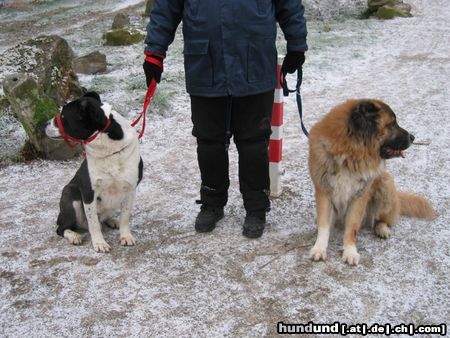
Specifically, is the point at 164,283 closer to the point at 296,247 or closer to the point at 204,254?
the point at 204,254

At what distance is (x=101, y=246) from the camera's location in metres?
3.30

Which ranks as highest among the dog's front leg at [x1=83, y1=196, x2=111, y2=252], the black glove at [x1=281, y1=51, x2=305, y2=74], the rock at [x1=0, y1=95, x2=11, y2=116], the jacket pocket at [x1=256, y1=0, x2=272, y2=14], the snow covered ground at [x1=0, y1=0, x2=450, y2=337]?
the jacket pocket at [x1=256, y1=0, x2=272, y2=14]

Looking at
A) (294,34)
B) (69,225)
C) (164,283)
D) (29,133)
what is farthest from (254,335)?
(29,133)

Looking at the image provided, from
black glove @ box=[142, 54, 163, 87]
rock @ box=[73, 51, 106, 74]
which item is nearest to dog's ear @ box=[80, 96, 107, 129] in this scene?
black glove @ box=[142, 54, 163, 87]

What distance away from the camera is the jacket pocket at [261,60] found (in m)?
3.01

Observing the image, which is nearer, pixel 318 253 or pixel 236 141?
pixel 318 253

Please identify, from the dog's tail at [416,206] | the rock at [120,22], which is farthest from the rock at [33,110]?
the rock at [120,22]

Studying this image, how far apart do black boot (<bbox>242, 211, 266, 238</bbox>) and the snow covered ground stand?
64 millimetres

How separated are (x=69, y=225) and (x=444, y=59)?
7832 mm

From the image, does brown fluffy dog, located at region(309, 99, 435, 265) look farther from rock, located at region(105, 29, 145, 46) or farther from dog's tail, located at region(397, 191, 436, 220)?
rock, located at region(105, 29, 145, 46)

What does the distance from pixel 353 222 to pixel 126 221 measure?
5.39 feet

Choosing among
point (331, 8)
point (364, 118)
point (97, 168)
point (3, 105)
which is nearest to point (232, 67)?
Answer: point (364, 118)

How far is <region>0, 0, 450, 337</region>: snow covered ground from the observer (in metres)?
2.63

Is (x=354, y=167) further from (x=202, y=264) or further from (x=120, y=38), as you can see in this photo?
(x=120, y=38)
